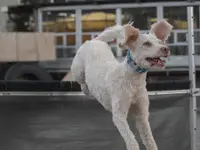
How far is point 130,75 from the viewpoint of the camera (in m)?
2.49

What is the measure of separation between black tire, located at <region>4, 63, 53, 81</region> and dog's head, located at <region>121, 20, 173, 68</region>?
6513 mm

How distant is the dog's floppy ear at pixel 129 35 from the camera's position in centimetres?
241

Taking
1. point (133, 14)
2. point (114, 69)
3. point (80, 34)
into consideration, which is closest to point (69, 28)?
point (80, 34)

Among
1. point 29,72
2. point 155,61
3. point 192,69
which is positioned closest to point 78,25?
point 29,72

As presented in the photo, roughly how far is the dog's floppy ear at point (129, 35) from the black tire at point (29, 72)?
6510 mm

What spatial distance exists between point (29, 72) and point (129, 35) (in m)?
6.77

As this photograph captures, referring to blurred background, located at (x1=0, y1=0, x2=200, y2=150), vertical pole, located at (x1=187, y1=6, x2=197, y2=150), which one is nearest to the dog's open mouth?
vertical pole, located at (x1=187, y1=6, x2=197, y2=150)

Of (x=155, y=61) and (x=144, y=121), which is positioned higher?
(x=155, y=61)

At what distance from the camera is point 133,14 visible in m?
9.31

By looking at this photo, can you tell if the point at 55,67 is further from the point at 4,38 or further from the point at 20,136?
the point at 20,136

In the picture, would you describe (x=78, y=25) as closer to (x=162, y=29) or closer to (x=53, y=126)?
(x=53, y=126)

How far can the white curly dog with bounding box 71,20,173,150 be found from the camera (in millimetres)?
2383

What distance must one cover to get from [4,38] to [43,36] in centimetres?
72

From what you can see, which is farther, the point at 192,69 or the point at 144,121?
the point at 192,69
